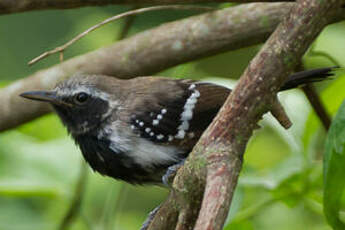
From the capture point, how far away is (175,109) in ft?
12.6

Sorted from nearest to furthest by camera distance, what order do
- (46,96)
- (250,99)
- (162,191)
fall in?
(250,99) < (46,96) < (162,191)

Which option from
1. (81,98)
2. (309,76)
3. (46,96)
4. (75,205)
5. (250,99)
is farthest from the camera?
(75,205)

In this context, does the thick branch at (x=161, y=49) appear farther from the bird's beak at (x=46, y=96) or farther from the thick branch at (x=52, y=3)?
Result: the thick branch at (x=52, y=3)

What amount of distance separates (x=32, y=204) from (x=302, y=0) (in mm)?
3169

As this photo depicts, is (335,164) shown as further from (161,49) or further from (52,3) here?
(161,49)

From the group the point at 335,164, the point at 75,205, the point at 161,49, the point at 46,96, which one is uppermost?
the point at 335,164

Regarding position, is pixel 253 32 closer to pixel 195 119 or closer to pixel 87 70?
pixel 195 119

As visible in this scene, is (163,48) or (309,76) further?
(163,48)

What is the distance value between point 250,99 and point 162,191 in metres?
4.00

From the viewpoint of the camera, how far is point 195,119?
380 cm

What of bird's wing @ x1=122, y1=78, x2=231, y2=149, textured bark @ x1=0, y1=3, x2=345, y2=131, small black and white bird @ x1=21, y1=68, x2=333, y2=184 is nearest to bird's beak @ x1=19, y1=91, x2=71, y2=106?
small black and white bird @ x1=21, y1=68, x2=333, y2=184

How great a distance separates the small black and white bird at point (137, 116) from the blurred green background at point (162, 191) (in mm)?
377

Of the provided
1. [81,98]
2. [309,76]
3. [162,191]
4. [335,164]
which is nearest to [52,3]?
[81,98]

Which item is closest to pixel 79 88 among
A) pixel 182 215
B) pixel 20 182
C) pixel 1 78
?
pixel 20 182
